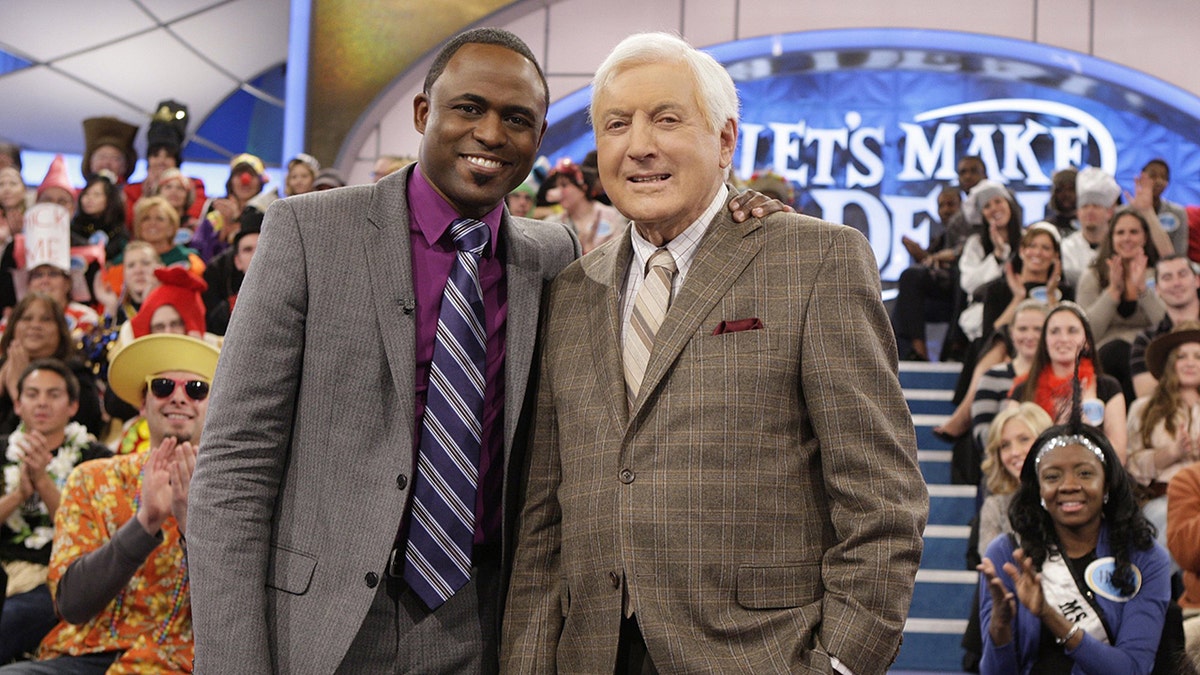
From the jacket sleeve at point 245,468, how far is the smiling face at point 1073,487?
3.20 meters

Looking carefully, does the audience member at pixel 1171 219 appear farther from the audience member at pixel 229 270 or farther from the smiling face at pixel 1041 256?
the audience member at pixel 229 270

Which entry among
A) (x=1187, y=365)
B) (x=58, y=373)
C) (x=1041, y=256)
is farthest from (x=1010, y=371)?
(x=58, y=373)

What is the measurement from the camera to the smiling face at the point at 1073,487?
4.67m

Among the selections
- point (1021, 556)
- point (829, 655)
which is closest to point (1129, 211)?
point (1021, 556)

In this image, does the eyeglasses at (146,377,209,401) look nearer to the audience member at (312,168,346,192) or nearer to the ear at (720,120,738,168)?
the ear at (720,120,738,168)

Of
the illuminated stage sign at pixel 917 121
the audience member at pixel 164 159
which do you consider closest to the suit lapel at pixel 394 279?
the audience member at pixel 164 159

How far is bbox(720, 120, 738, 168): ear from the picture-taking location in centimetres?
256

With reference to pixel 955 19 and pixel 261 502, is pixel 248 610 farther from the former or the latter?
pixel 955 19

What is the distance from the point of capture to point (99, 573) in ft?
12.3

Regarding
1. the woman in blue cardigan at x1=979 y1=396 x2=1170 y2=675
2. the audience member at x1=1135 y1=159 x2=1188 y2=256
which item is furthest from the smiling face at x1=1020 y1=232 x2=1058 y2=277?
the woman in blue cardigan at x1=979 y1=396 x2=1170 y2=675

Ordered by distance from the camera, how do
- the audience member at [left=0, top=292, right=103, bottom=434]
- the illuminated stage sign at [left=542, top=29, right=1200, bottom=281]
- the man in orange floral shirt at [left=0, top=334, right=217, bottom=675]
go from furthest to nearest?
the illuminated stage sign at [left=542, top=29, right=1200, bottom=281], the audience member at [left=0, top=292, right=103, bottom=434], the man in orange floral shirt at [left=0, top=334, right=217, bottom=675]

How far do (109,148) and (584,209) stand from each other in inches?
166

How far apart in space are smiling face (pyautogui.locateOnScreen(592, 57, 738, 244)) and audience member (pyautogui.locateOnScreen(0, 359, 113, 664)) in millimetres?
3212

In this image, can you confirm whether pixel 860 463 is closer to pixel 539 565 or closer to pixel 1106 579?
pixel 539 565
